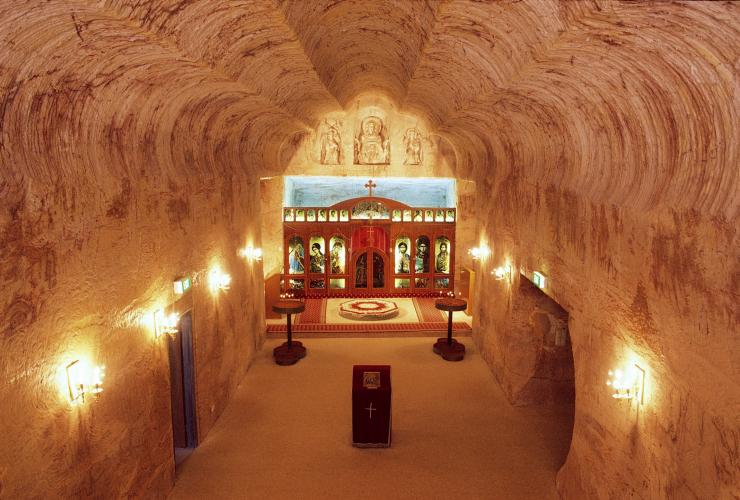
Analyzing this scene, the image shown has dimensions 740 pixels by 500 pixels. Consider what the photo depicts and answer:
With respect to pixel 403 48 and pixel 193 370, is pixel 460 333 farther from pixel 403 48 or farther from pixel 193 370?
pixel 403 48

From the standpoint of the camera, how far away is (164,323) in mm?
6906

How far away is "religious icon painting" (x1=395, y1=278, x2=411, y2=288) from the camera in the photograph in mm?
17094

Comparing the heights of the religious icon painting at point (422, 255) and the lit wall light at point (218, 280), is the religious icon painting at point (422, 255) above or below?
below

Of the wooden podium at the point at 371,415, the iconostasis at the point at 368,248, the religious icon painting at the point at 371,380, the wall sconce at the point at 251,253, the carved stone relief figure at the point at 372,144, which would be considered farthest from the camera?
Answer: the iconostasis at the point at 368,248

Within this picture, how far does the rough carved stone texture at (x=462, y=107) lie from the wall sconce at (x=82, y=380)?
0.12 metres

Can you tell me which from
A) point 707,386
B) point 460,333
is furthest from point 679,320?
point 460,333

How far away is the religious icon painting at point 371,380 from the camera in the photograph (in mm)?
8367

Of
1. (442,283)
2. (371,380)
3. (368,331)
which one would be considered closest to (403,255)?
(442,283)

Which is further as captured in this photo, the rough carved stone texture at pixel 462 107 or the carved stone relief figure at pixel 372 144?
the carved stone relief figure at pixel 372 144

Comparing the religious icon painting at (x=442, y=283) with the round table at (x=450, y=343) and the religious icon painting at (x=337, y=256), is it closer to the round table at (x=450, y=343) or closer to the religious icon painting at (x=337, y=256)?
the religious icon painting at (x=337, y=256)

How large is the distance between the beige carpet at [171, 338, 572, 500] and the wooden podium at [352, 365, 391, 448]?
5.8 inches

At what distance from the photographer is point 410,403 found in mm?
9852

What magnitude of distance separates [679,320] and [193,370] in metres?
6.26

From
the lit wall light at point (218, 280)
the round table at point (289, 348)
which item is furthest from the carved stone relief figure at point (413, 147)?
the lit wall light at point (218, 280)
